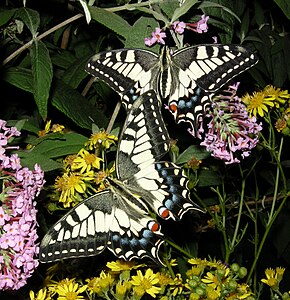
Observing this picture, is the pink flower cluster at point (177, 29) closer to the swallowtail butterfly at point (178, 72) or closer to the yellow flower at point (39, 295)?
the swallowtail butterfly at point (178, 72)

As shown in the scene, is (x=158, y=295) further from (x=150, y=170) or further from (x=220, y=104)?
(x=220, y=104)

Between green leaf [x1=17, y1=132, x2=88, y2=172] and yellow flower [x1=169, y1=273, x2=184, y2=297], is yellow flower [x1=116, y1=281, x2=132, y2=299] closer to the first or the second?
yellow flower [x1=169, y1=273, x2=184, y2=297]

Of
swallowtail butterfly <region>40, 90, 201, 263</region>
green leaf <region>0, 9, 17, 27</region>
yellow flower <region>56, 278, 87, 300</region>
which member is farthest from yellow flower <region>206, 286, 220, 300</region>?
green leaf <region>0, 9, 17, 27</region>

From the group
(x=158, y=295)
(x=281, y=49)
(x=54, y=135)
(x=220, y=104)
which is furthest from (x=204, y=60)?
(x=281, y=49)

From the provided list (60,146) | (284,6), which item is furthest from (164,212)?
(284,6)

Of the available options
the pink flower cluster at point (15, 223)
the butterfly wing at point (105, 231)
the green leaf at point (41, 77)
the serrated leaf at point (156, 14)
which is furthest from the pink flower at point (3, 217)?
the serrated leaf at point (156, 14)

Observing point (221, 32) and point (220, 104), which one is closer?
point (220, 104)
